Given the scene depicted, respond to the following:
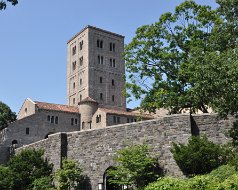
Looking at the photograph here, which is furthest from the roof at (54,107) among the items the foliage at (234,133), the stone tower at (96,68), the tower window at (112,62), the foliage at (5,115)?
the foliage at (234,133)

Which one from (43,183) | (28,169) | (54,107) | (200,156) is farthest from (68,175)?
(54,107)

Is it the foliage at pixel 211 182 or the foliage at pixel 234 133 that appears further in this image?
the foliage at pixel 234 133

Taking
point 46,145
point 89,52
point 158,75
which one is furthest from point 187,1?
point 89,52

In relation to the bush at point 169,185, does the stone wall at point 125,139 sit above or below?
above

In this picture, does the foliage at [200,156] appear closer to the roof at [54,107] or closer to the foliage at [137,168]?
the foliage at [137,168]

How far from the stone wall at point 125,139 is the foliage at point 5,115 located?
4378 centimetres

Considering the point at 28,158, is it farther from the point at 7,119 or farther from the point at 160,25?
the point at 7,119

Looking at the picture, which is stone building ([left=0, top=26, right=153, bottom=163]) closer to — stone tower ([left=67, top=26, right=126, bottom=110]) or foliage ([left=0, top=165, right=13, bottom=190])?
stone tower ([left=67, top=26, right=126, bottom=110])

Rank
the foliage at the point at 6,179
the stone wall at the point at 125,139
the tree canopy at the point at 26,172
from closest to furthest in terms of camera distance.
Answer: the stone wall at the point at 125,139 → the tree canopy at the point at 26,172 → the foliage at the point at 6,179

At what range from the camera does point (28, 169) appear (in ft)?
95.1

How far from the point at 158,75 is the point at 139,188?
54.7 ft

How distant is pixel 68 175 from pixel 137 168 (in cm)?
612

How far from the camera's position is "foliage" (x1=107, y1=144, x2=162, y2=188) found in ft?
72.4

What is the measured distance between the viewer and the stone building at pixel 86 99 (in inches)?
2616
